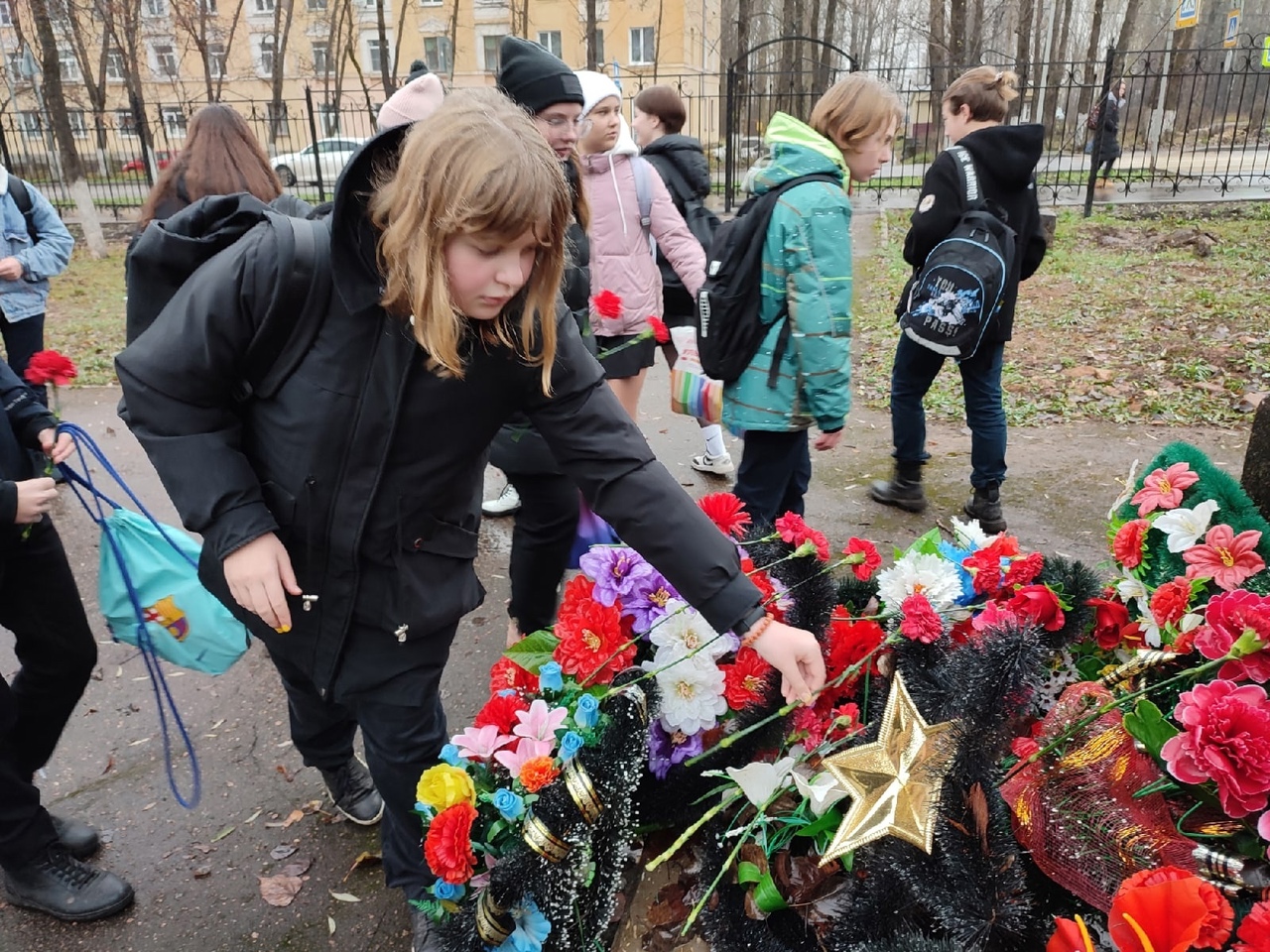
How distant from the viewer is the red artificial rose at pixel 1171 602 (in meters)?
1.56

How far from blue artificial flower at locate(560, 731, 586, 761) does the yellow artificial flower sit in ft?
0.57

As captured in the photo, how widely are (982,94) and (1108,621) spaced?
272 centimetres

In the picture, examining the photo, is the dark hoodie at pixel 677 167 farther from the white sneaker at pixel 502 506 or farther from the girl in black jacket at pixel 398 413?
the girl in black jacket at pixel 398 413

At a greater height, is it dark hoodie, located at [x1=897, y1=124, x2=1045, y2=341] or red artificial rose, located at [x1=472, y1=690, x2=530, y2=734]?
dark hoodie, located at [x1=897, y1=124, x2=1045, y2=341]

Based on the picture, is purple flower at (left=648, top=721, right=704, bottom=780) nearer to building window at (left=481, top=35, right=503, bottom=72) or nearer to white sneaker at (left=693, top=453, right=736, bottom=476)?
Answer: white sneaker at (left=693, top=453, right=736, bottom=476)

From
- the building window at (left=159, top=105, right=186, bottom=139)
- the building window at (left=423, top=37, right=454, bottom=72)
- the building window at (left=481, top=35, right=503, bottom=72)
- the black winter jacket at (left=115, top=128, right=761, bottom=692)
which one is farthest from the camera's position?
the building window at (left=481, top=35, right=503, bottom=72)

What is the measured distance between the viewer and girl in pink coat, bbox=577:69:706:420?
3.77 meters

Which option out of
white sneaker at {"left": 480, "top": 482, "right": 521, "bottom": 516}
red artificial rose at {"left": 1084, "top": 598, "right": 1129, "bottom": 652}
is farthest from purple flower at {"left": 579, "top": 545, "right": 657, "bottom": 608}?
white sneaker at {"left": 480, "top": 482, "right": 521, "bottom": 516}

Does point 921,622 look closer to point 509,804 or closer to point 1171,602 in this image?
point 1171,602

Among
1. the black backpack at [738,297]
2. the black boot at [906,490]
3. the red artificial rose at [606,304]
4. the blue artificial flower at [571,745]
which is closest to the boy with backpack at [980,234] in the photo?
the black boot at [906,490]

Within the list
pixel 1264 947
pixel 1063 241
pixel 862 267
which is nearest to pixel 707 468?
pixel 1264 947

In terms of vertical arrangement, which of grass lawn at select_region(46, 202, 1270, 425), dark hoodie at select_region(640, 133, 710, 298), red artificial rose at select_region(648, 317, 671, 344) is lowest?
grass lawn at select_region(46, 202, 1270, 425)

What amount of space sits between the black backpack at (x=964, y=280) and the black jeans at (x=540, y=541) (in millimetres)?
1699

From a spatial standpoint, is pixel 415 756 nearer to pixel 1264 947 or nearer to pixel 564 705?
pixel 564 705
